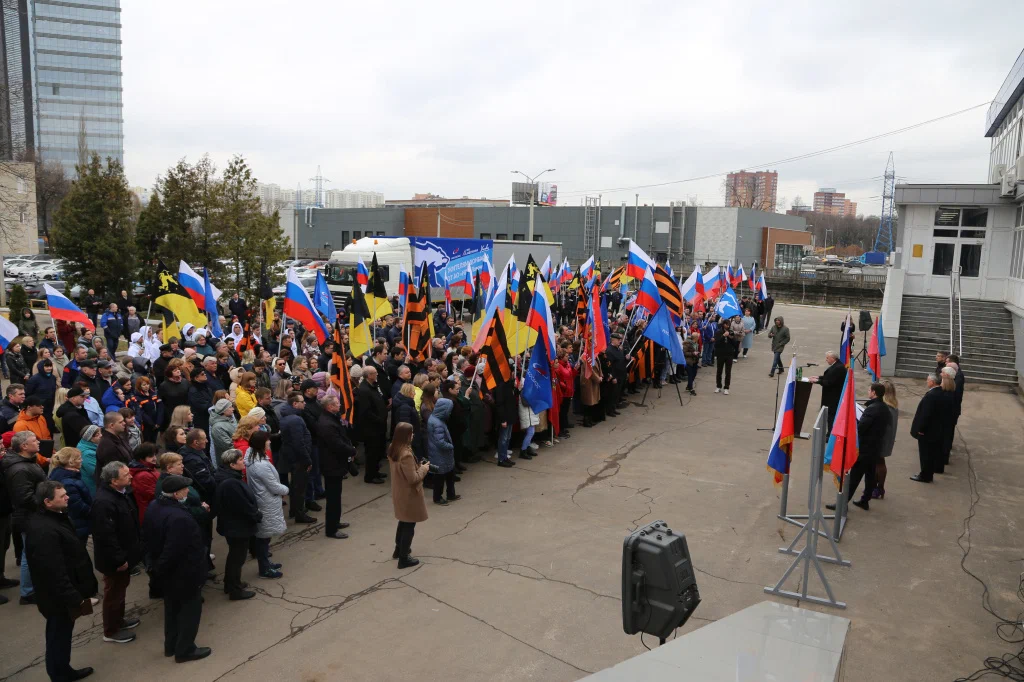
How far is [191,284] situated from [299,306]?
130 inches

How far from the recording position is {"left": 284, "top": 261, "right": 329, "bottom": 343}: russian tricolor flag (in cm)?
1338

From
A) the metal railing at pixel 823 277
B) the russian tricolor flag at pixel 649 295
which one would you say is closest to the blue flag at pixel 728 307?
the russian tricolor flag at pixel 649 295

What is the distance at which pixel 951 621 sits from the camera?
6.83m

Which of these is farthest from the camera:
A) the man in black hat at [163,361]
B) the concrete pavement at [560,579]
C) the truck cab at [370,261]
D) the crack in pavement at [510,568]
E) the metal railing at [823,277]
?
the metal railing at [823,277]

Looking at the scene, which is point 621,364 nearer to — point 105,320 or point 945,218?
point 105,320

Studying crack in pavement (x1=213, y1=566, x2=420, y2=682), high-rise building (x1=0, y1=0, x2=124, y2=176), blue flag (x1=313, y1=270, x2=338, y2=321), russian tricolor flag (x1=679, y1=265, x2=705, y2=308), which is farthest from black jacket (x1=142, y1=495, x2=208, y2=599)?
high-rise building (x1=0, y1=0, x2=124, y2=176)

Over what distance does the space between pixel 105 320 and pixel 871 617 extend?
18.0m

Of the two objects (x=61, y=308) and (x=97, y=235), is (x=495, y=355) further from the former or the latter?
(x=97, y=235)

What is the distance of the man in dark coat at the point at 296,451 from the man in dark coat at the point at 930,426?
8947 mm

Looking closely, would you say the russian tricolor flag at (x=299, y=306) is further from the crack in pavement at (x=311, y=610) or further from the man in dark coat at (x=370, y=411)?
the crack in pavement at (x=311, y=610)

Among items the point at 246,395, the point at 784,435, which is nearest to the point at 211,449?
the point at 246,395

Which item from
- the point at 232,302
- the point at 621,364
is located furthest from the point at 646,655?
the point at 232,302

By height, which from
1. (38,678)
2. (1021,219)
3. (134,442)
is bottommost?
(38,678)

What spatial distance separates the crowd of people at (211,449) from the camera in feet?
19.4
